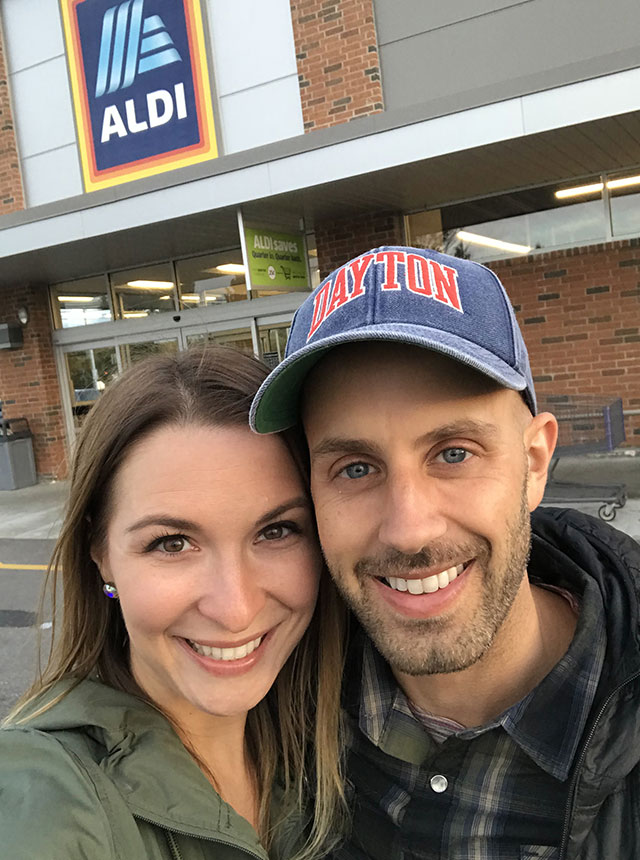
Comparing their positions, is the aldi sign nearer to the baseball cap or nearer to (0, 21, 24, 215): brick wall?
(0, 21, 24, 215): brick wall

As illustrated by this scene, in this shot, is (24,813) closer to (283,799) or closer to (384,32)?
(283,799)

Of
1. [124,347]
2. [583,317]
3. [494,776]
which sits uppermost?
[124,347]

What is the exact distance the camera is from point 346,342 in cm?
131

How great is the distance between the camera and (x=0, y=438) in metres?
11.5

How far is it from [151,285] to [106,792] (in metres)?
10.5

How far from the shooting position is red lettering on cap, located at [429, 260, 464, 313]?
4.33 ft

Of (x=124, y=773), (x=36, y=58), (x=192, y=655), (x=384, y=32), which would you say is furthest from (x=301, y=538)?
(x=36, y=58)

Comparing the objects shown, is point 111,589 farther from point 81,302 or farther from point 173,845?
point 81,302

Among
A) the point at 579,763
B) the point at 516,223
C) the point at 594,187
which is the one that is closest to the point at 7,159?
the point at 516,223

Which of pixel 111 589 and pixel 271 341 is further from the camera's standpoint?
pixel 271 341

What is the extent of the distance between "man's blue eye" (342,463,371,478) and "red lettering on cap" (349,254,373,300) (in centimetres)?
34

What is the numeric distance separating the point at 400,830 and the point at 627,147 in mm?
7144

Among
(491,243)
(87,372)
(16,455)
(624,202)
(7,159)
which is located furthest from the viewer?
(87,372)

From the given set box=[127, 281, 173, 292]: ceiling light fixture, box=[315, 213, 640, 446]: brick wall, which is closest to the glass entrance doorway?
box=[127, 281, 173, 292]: ceiling light fixture
